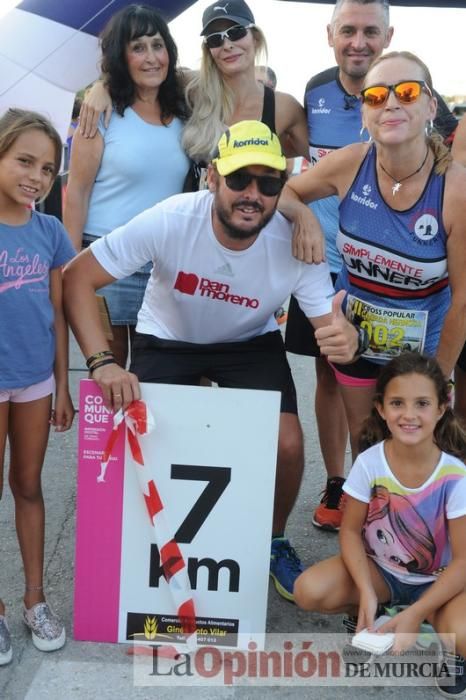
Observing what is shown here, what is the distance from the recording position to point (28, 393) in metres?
2.27

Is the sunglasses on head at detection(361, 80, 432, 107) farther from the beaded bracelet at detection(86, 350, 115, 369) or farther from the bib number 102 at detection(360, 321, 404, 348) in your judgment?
the beaded bracelet at detection(86, 350, 115, 369)

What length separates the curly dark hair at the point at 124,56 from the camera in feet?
9.50

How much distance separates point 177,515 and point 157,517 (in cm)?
6

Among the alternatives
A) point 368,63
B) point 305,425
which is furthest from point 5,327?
point 305,425

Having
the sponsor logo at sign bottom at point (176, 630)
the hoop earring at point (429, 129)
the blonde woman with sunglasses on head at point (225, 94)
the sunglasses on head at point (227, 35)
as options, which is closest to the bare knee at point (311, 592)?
the sponsor logo at sign bottom at point (176, 630)

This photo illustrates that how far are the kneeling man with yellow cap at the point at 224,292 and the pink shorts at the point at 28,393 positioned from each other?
0.15 m

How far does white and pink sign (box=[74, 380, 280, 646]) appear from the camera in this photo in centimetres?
226

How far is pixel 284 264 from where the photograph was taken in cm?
259

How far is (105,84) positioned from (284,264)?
1.05m

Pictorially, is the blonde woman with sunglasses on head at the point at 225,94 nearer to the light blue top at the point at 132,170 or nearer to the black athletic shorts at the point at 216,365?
the light blue top at the point at 132,170

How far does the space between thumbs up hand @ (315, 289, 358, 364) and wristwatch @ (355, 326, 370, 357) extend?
9 centimetres

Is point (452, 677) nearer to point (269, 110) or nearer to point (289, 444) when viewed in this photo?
point (289, 444)

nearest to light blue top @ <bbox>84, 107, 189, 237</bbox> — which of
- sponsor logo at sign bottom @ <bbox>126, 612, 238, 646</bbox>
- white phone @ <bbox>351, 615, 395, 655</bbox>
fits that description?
sponsor logo at sign bottom @ <bbox>126, 612, 238, 646</bbox>

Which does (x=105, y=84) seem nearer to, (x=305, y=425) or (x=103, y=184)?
(x=103, y=184)
